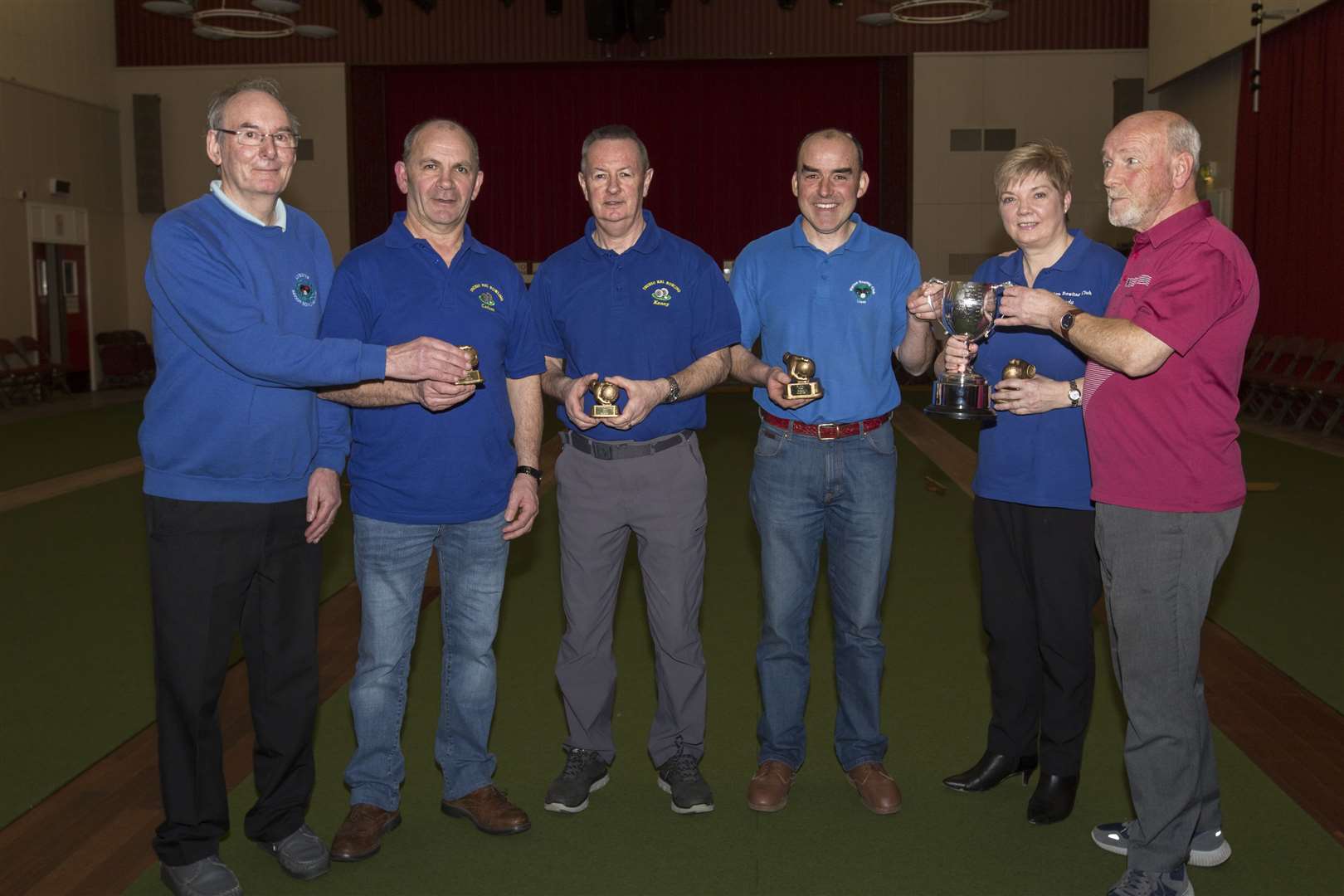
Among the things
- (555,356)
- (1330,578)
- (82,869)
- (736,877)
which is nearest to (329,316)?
(555,356)

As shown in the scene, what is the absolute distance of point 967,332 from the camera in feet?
9.85

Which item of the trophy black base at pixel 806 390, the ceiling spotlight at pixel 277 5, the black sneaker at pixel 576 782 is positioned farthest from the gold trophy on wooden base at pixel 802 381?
the ceiling spotlight at pixel 277 5

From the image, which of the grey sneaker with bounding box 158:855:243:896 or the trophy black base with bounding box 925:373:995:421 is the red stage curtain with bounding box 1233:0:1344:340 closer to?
the trophy black base with bounding box 925:373:995:421

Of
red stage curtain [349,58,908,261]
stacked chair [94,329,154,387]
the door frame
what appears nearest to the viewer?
the door frame

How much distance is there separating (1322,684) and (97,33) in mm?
19319

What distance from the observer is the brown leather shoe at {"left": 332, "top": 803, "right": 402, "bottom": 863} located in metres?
3.01

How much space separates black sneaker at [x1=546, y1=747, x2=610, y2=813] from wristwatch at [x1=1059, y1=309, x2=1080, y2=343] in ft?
5.56

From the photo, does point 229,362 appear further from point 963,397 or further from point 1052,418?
point 1052,418

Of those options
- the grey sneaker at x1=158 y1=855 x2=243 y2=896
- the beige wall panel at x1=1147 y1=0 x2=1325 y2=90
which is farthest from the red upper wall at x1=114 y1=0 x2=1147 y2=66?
the grey sneaker at x1=158 y1=855 x2=243 y2=896

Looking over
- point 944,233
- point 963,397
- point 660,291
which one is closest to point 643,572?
point 660,291

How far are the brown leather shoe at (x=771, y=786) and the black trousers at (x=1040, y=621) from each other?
0.61m

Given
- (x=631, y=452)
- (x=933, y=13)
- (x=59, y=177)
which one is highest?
(x=933, y=13)

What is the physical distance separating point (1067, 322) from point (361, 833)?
204 cm

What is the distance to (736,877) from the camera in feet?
9.62
